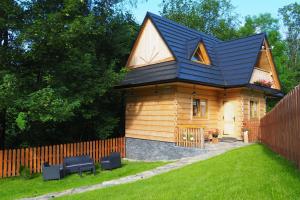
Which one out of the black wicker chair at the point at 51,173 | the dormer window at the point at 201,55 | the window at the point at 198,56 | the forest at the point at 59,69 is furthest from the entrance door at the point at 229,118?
the black wicker chair at the point at 51,173

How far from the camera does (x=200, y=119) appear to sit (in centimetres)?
1634

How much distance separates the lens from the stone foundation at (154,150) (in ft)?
44.7

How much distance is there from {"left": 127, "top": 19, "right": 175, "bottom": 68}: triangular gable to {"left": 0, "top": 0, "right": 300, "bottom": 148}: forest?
130 cm

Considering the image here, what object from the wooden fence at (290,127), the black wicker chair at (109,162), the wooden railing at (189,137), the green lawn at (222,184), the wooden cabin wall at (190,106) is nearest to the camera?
the green lawn at (222,184)

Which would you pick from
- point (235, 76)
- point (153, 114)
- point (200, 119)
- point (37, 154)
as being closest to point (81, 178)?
point (37, 154)

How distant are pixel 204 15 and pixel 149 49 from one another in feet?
95.2

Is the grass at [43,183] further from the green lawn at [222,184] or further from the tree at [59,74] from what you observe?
the green lawn at [222,184]

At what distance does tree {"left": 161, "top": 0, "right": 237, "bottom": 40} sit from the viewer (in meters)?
40.9

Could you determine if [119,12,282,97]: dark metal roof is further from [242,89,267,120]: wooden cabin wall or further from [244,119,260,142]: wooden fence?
[244,119,260,142]: wooden fence

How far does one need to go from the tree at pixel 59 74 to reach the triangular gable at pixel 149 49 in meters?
1.32

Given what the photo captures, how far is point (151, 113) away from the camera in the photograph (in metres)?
16.3

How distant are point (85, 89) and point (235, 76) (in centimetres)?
843

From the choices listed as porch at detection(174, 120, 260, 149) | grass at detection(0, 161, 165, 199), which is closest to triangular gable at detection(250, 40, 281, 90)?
porch at detection(174, 120, 260, 149)

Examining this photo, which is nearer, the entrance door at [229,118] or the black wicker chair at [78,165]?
the black wicker chair at [78,165]
